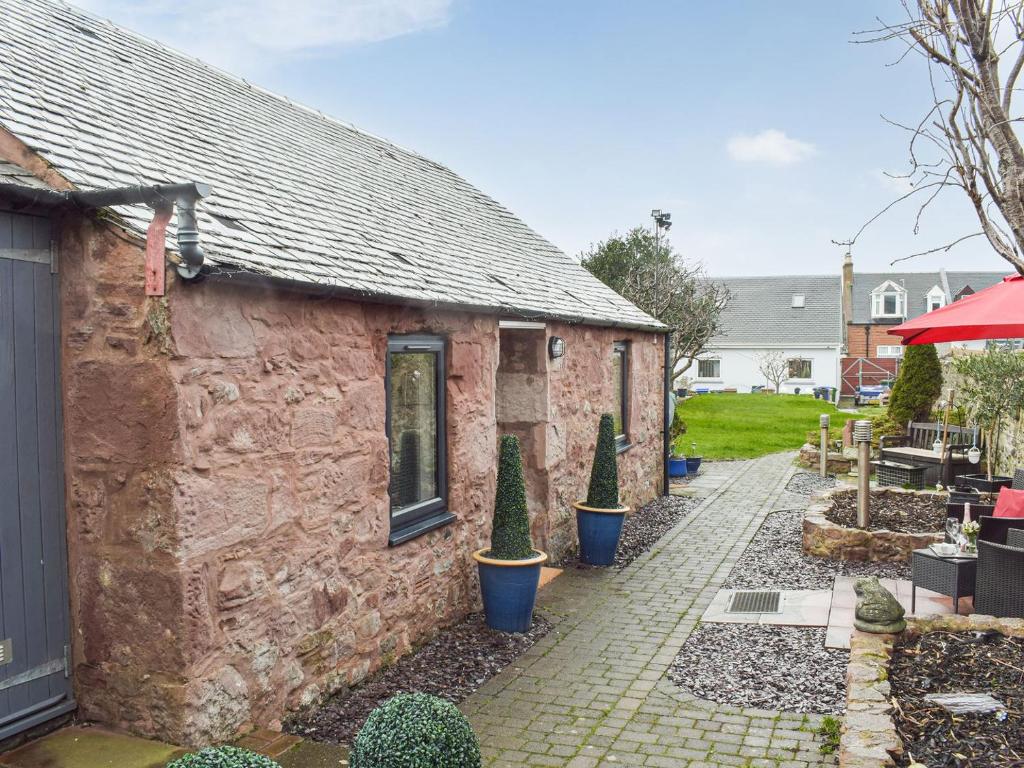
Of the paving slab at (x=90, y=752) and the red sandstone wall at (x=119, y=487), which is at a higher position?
the red sandstone wall at (x=119, y=487)

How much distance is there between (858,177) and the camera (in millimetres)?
6238

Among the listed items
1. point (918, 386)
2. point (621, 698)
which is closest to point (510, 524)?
point (621, 698)

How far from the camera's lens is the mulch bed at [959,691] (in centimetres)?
388

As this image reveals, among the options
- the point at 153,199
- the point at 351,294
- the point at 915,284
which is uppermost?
the point at 915,284

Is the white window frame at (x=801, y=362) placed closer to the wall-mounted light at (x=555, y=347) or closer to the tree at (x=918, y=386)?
the tree at (x=918, y=386)

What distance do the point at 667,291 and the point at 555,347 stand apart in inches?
573

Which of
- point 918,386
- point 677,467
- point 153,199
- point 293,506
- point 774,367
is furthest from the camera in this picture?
point 774,367

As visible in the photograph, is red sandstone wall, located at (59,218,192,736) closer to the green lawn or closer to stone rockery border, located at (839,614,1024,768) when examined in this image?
stone rockery border, located at (839,614,1024,768)

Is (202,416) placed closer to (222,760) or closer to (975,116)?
(222,760)

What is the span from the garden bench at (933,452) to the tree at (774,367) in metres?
29.3

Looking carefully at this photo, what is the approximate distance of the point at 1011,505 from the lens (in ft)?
25.0

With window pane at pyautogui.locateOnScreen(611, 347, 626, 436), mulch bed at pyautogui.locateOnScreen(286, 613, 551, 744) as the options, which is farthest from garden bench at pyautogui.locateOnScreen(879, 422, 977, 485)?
mulch bed at pyautogui.locateOnScreen(286, 613, 551, 744)

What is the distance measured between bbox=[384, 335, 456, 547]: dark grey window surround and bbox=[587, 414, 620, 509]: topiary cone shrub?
2.72 metres

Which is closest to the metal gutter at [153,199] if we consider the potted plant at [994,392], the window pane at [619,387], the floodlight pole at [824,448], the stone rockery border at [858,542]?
the stone rockery border at [858,542]
